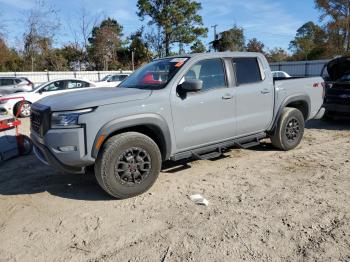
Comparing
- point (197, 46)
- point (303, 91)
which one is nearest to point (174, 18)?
point (197, 46)

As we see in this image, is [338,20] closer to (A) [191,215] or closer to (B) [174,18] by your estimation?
(B) [174,18]

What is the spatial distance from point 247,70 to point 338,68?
A: 4.86m

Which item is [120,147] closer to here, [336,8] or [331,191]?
[331,191]

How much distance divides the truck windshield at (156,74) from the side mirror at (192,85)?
0.27 m

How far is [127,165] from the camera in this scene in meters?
4.53

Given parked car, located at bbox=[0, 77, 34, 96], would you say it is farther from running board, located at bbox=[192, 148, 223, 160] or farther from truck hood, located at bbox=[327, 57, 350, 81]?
running board, located at bbox=[192, 148, 223, 160]

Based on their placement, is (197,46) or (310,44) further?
(310,44)

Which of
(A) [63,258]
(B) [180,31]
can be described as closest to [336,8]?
(B) [180,31]

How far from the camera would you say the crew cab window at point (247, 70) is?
5800 mm

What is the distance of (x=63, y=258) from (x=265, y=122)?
4.10 meters

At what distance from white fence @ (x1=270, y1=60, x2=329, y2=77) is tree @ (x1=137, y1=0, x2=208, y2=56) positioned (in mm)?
11157

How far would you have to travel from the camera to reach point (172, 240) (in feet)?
11.7

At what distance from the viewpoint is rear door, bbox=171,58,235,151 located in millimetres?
4977

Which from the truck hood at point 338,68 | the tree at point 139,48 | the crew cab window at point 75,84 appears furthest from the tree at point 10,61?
the truck hood at point 338,68
